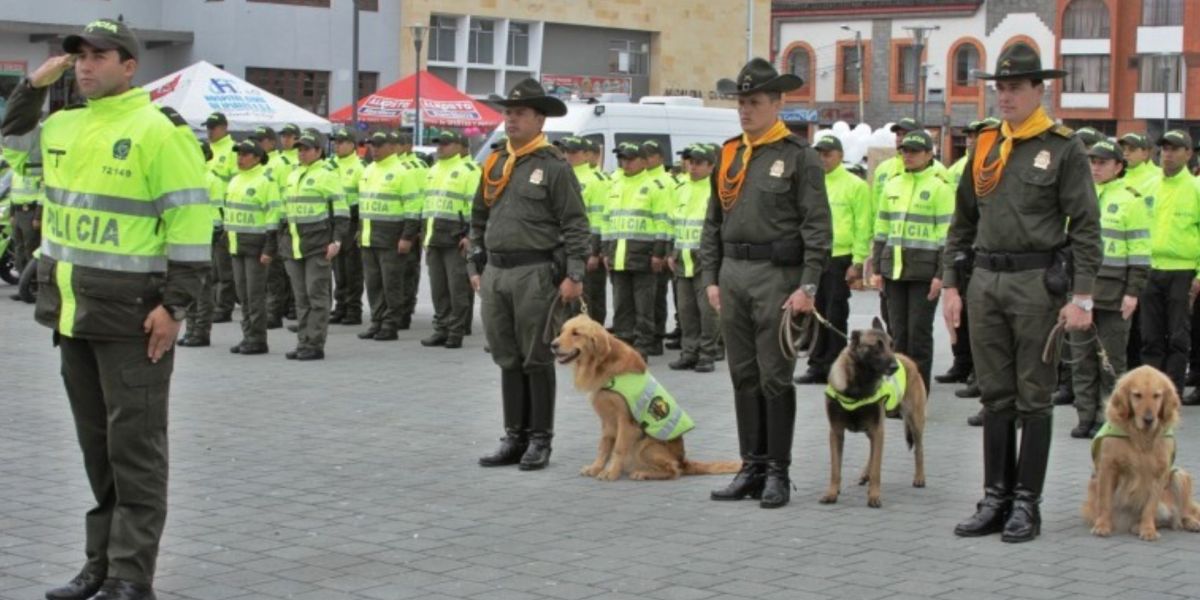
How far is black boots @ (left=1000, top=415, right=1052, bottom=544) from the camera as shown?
Answer: 8.12 metres

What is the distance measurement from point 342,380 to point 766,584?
745cm

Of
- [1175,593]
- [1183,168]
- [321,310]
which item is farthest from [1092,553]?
[321,310]

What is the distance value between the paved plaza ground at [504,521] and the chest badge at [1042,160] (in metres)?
1.70

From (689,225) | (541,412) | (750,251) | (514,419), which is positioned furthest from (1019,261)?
(689,225)

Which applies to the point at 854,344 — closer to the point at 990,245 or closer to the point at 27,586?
the point at 990,245

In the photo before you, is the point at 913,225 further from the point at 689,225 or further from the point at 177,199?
the point at 177,199

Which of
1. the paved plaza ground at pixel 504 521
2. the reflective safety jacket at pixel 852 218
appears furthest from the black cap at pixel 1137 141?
the reflective safety jacket at pixel 852 218

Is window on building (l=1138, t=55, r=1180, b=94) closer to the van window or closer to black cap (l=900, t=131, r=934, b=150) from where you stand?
the van window

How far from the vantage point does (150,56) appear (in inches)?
1932

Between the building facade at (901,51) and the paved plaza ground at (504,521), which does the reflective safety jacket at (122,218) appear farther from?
the building facade at (901,51)

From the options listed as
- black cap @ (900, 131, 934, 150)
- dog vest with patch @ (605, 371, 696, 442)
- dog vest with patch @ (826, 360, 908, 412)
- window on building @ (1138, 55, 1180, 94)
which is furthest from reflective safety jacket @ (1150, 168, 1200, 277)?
window on building @ (1138, 55, 1180, 94)

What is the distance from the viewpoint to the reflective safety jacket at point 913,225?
13297 mm

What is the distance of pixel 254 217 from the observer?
16.1 metres

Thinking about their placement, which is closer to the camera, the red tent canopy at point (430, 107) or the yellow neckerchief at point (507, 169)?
the yellow neckerchief at point (507, 169)
